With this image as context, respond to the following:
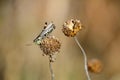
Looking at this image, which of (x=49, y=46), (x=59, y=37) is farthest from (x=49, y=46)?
(x=59, y=37)

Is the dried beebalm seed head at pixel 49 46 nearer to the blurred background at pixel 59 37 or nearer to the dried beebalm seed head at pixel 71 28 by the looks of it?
the dried beebalm seed head at pixel 71 28

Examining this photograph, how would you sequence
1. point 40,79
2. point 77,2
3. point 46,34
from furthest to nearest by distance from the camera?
point 77,2, point 40,79, point 46,34

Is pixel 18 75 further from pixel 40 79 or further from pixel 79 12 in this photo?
pixel 79 12

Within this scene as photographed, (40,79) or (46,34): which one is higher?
(46,34)

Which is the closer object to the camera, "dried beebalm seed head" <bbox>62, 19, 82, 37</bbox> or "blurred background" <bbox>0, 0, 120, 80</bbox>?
"dried beebalm seed head" <bbox>62, 19, 82, 37</bbox>

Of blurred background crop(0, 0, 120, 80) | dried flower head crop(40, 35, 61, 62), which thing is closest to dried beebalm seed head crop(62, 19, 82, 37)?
dried flower head crop(40, 35, 61, 62)

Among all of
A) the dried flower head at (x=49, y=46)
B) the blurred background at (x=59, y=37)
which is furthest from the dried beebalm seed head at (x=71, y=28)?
the blurred background at (x=59, y=37)

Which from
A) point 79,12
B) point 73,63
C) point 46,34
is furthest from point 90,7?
point 46,34

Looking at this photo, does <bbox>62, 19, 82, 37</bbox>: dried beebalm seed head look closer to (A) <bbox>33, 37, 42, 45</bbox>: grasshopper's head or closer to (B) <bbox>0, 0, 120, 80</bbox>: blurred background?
(A) <bbox>33, 37, 42, 45</bbox>: grasshopper's head

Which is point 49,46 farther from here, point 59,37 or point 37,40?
point 59,37
